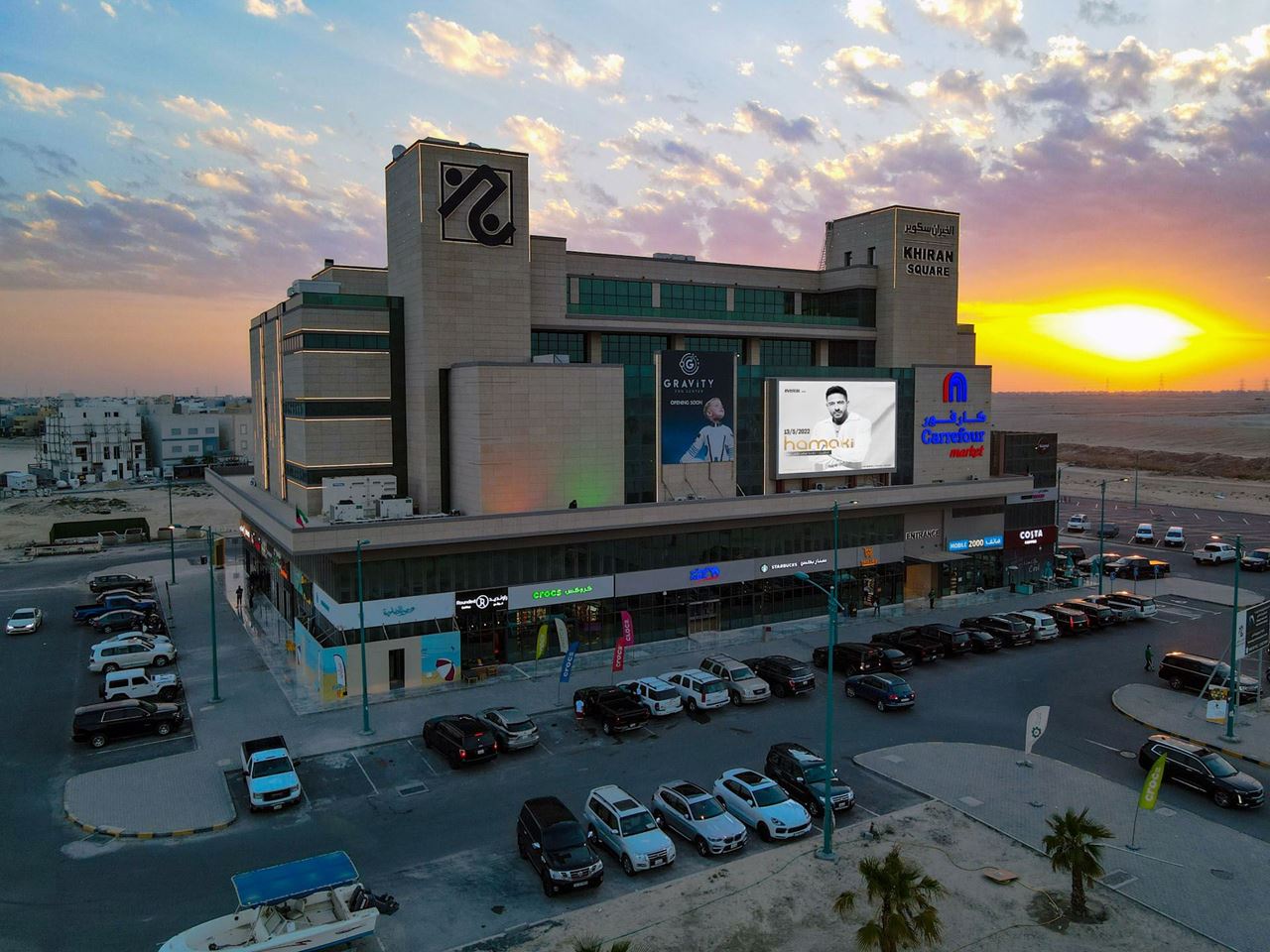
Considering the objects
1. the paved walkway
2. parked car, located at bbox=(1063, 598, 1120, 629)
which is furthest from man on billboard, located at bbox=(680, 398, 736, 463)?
parked car, located at bbox=(1063, 598, 1120, 629)

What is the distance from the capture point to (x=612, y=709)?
111 ft

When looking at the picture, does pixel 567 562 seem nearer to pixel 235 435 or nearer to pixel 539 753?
pixel 539 753

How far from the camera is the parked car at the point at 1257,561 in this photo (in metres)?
65.8

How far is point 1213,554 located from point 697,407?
48.6 m

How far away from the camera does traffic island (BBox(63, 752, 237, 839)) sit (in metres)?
25.7

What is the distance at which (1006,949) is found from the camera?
19.5m

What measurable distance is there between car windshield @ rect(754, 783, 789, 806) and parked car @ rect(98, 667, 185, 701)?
2771cm

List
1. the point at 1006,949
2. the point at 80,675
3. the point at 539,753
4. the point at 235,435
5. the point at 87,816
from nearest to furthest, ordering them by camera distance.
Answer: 1. the point at 1006,949
2. the point at 87,816
3. the point at 539,753
4. the point at 80,675
5. the point at 235,435

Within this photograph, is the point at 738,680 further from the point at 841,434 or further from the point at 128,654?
the point at 128,654

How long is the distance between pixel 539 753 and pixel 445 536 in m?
12.2

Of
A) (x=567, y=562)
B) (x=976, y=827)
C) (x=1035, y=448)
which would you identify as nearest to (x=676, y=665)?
(x=567, y=562)

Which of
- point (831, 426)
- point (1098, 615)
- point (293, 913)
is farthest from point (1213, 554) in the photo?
point (293, 913)

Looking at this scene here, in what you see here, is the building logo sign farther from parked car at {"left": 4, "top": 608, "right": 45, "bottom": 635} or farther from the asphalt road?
parked car at {"left": 4, "top": 608, "right": 45, "bottom": 635}

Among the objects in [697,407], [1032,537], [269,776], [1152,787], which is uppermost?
[697,407]
